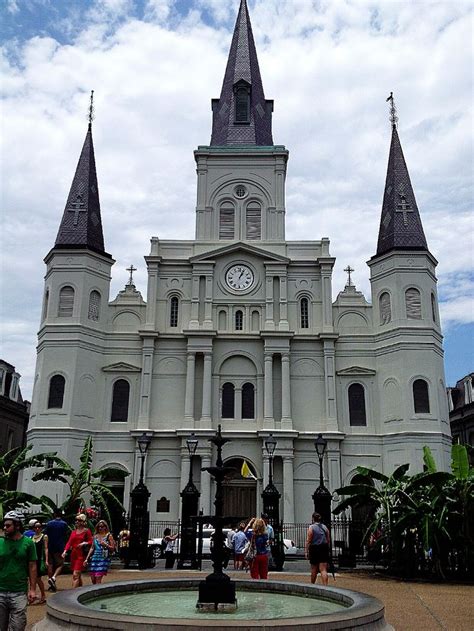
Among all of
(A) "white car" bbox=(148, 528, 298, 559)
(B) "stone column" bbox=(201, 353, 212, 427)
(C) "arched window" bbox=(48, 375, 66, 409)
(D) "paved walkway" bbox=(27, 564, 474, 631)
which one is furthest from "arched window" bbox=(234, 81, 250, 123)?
(D) "paved walkway" bbox=(27, 564, 474, 631)

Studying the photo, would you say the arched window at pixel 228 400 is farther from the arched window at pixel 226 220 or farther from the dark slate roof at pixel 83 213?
the dark slate roof at pixel 83 213

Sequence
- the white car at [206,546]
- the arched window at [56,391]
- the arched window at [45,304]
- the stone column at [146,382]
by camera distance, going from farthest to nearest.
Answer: the arched window at [45,304] < the stone column at [146,382] < the arched window at [56,391] < the white car at [206,546]

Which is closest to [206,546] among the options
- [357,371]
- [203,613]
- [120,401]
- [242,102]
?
[120,401]

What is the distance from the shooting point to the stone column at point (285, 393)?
108 feet

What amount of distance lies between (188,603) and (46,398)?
2505cm

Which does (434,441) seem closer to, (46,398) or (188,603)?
(46,398)

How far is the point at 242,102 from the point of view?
42156 mm

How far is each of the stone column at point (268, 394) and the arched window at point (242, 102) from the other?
16771mm

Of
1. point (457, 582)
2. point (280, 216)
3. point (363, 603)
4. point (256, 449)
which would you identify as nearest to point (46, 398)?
point (256, 449)

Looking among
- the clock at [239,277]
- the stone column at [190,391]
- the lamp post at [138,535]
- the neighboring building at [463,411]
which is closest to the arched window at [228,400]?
the stone column at [190,391]

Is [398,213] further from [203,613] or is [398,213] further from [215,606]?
[203,613]

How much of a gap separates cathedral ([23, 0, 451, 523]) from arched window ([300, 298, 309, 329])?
0.07m

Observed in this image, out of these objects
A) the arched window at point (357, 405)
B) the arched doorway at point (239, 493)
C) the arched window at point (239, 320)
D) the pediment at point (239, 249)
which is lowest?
the arched doorway at point (239, 493)

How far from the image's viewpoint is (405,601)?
40.9 ft
